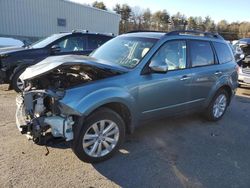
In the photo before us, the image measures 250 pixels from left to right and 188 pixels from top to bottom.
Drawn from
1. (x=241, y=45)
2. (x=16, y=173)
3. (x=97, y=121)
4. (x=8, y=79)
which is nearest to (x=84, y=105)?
(x=97, y=121)

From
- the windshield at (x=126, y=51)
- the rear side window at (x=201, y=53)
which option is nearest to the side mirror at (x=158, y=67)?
the windshield at (x=126, y=51)

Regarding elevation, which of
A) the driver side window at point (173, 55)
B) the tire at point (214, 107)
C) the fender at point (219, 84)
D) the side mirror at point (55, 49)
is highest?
the driver side window at point (173, 55)

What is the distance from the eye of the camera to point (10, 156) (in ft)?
13.2

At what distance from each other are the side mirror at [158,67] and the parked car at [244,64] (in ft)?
22.2

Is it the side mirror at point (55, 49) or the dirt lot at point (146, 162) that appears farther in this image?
the side mirror at point (55, 49)

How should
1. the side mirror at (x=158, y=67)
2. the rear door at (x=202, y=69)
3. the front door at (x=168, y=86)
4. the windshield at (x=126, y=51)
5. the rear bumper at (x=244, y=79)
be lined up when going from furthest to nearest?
the rear bumper at (x=244, y=79)
the rear door at (x=202, y=69)
the windshield at (x=126, y=51)
the front door at (x=168, y=86)
the side mirror at (x=158, y=67)

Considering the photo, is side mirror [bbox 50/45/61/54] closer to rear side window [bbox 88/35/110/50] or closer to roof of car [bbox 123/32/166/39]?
rear side window [bbox 88/35/110/50]

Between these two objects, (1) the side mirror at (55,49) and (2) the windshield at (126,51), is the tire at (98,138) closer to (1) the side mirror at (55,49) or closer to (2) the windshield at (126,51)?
(2) the windshield at (126,51)

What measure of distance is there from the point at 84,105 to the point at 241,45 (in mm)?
10900

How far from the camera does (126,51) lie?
4.85 meters

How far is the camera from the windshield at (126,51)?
179 inches

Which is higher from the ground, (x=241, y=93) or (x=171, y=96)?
(x=171, y=96)

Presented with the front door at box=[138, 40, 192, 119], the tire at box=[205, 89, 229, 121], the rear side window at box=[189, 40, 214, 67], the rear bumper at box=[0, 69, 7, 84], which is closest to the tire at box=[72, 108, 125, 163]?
the front door at box=[138, 40, 192, 119]

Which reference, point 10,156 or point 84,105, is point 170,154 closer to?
point 84,105
